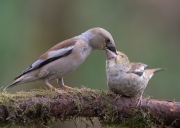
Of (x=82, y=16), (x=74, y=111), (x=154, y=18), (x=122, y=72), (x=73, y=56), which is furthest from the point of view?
(x=154, y=18)

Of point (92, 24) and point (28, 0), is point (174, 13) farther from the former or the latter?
point (28, 0)

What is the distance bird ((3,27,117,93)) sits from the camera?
602cm

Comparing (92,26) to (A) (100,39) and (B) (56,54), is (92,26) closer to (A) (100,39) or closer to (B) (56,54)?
(A) (100,39)

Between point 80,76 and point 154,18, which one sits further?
point 154,18

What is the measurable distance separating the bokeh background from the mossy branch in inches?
189

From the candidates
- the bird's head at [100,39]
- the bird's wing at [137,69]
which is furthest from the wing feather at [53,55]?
the bird's wing at [137,69]

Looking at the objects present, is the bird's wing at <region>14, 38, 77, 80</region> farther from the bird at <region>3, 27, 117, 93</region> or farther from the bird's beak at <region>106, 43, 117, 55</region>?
the bird's beak at <region>106, 43, 117, 55</region>

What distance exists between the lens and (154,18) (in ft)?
39.5

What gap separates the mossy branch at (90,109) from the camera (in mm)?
4594

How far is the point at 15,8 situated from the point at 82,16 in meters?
2.00

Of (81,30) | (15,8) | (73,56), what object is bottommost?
(73,56)

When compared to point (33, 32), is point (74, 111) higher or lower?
lower

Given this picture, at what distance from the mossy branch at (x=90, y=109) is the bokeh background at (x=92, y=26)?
4803mm

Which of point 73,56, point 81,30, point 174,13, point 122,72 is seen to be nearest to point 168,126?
point 122,72
